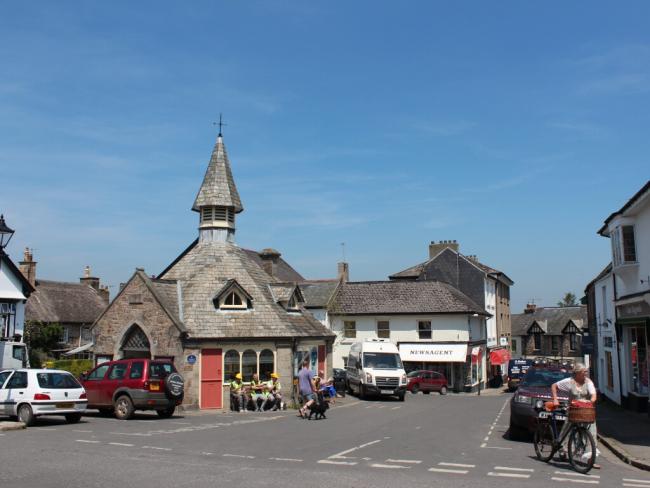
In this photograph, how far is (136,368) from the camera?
2089 cm

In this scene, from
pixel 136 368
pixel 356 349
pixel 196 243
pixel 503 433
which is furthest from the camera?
pixel 356 349

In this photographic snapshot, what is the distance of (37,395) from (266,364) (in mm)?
11252

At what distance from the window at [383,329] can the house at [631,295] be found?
21.5 m

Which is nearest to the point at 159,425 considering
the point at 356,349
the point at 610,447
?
the point at 610,447

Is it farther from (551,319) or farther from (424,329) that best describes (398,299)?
(551,319)

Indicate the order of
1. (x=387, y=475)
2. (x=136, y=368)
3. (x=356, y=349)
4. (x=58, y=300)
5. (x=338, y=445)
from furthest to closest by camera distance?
(x=58, y=300), (x=356, y=349), (x=136, y=368), (x=338, y=445), (x=387, y=475)

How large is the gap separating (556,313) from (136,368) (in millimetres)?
68357

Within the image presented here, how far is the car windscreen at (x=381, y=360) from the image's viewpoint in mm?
33719

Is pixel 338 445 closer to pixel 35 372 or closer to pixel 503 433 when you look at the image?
pixel 503 433

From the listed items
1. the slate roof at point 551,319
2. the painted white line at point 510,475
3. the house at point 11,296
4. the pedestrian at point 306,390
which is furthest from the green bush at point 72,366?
the slate roof at point 551,319

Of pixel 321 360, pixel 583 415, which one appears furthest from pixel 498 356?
pixel 583 415

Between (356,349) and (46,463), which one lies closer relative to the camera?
(46,463)

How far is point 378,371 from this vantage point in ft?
109

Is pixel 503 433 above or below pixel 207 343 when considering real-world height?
below
